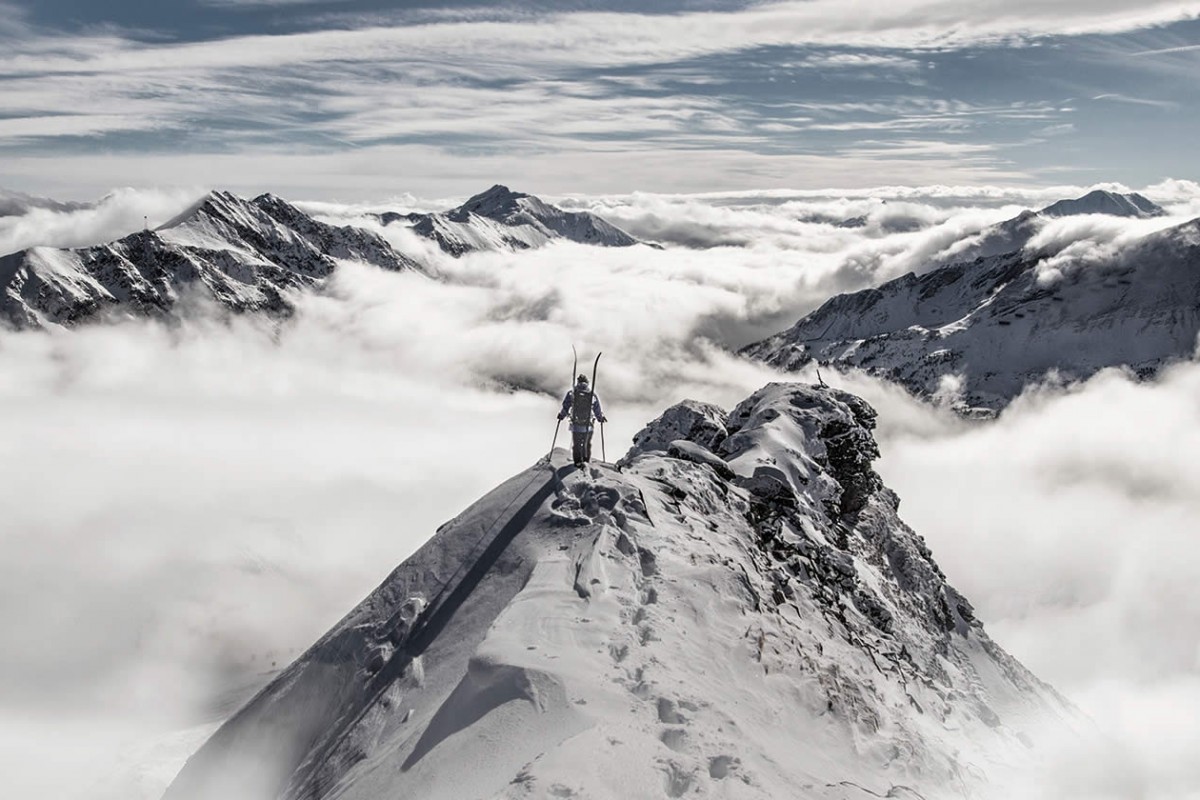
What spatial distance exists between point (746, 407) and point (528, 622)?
1261 inches

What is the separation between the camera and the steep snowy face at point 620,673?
1338cm

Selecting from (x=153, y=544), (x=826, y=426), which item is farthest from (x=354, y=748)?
(x=153, y=544)

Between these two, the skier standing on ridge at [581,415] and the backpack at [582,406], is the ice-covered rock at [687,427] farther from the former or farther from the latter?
the backpack at [582,406]

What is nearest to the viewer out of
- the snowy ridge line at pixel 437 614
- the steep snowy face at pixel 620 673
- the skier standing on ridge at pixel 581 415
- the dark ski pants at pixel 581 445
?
the steep snowy face at pixel 620 673

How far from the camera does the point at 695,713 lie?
14570 millimetres

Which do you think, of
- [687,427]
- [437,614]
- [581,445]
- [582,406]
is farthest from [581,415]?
[687,427]

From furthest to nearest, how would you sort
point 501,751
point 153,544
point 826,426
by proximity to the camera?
point 153,544 < point 826,426 < point 501,751

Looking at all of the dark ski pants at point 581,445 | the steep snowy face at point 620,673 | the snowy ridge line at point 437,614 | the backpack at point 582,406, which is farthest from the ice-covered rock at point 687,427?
the snowy ridge line at point 437,614

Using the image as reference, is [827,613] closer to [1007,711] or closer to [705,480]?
[705,480]

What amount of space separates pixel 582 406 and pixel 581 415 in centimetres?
32

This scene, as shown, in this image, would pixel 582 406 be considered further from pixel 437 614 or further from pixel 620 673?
pixel 620 673

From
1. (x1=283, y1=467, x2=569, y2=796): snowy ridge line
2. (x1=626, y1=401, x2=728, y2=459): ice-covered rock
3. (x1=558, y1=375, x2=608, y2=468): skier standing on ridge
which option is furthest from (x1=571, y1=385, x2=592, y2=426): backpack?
(x1=626, y1=401, x2=728, y2=459): ice-covered rock

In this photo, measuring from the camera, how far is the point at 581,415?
83.6 ft

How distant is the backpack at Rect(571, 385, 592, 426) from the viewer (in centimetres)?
2539
